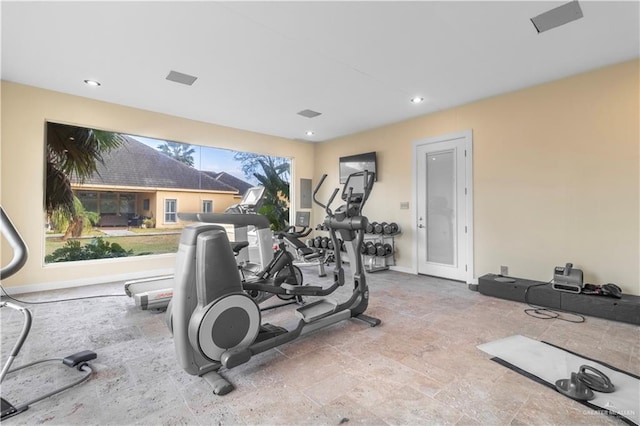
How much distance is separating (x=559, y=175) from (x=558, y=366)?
2.77m

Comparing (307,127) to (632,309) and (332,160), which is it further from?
(632,309)

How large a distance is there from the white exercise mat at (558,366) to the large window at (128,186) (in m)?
5.40

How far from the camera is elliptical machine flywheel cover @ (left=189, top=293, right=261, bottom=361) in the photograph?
194 centimetres

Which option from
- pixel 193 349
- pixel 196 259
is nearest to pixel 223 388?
pixel 193 349

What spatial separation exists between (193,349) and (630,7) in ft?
14.7

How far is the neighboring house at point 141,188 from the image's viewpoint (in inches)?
198

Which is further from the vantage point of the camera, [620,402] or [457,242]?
[457,242]

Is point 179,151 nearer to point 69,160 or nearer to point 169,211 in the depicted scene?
point 169,211

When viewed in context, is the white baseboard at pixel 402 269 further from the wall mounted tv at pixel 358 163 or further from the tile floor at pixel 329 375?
the tile floor at pixel 329 375

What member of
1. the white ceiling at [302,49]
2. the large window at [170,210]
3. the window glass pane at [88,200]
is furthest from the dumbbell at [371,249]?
the window glass pane at [88,200]

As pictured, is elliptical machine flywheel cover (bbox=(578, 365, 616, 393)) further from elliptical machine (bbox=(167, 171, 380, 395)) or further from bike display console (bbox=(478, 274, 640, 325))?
elliptical machine (bbox=(167, 171, 380, 395))

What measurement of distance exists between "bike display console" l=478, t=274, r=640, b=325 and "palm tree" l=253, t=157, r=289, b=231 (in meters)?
4.56

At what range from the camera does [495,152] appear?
15.0 feet

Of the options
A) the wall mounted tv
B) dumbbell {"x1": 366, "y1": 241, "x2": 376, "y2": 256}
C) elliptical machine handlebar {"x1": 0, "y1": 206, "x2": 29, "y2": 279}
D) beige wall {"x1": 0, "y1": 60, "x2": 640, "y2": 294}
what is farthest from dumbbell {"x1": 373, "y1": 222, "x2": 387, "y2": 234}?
elliptical machine handlebar {"x1": 0, "y1": 206, "x2": 29, "y2": 279}
